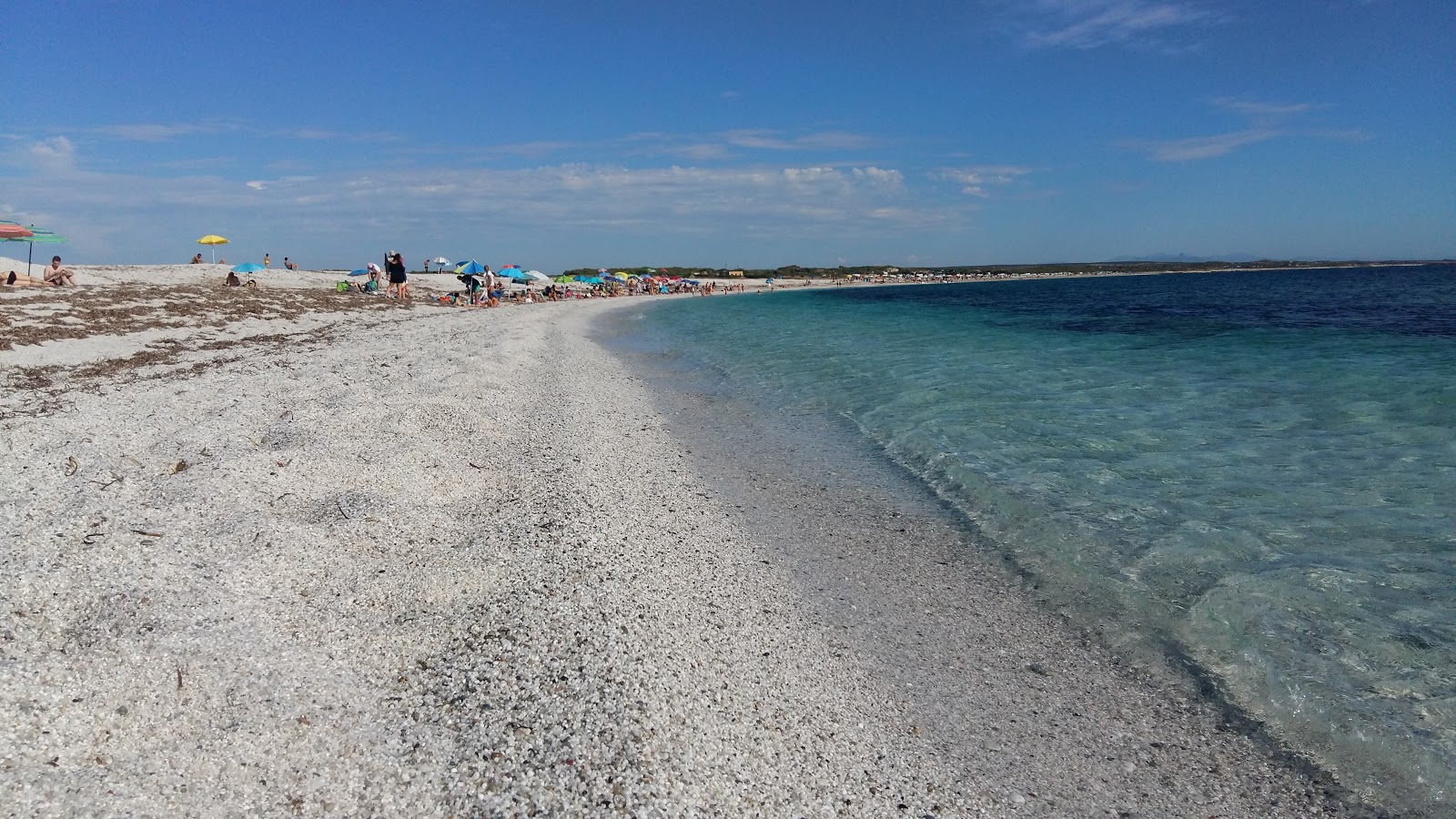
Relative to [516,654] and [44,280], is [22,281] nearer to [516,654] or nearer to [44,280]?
[44,280]

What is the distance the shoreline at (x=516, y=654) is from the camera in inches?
132

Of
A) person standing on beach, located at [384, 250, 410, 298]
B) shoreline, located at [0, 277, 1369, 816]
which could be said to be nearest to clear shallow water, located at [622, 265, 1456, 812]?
shoreline, located at [0, 277, 1369, 816]

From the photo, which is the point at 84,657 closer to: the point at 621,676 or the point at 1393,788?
the point at 621,676

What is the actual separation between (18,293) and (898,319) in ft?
123

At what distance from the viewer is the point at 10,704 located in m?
3.36

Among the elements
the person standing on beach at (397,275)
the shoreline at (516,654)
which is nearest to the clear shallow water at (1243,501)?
the shoreline at (516,654)

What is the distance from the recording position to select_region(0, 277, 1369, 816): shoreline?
132 inches

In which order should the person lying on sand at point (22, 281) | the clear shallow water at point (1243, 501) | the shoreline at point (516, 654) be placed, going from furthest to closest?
the person lying on sand at point (22, 281) < the clear shallow water at point (1243, 501) < the shoreline at point (516, 654)

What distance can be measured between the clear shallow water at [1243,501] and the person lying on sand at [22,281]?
80.3 ft

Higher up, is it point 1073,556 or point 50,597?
point 50,597

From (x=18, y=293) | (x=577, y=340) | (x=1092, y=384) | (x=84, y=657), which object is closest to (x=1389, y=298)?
(x=1092, y=384)

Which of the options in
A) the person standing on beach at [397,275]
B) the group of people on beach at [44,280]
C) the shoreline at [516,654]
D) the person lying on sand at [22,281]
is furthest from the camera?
the person standing on beach at [397,275]

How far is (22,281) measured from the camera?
2536 cm

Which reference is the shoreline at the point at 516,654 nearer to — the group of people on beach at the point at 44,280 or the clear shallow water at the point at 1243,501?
the clear shallow water at the point at 1243,501
